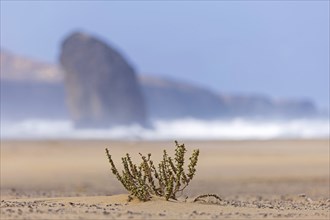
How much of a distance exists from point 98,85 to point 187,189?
88393 mm

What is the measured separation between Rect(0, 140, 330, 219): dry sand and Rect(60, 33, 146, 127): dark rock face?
2356 inches

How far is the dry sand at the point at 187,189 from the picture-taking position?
1157 cm

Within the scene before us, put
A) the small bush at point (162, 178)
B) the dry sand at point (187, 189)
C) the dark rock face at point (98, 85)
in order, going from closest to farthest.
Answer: the dry sand at point (187, 189) → the small bush at point (162, 178) → the dark rock face at point (98, 85)

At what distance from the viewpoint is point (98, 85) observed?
10875 centimetres

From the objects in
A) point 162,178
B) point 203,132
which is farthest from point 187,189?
point 203,132

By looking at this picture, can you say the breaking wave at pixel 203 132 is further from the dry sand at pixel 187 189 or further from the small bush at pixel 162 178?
the small bush at pixel 162 178

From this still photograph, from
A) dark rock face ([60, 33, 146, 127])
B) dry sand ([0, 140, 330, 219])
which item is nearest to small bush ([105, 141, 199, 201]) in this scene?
dry sand ([0, 140, 330, 219])

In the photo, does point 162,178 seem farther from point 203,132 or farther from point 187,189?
point 203,132

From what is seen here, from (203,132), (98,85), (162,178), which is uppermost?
(98,85)

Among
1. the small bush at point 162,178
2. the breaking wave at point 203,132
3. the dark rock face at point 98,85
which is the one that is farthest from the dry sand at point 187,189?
the dark rock face at point 98,85

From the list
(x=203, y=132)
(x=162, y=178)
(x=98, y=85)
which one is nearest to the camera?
(x=162, y=178)

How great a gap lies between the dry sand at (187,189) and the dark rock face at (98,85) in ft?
196

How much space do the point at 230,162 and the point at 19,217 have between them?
2042 cm

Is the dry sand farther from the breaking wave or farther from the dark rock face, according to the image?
the dark rock face
